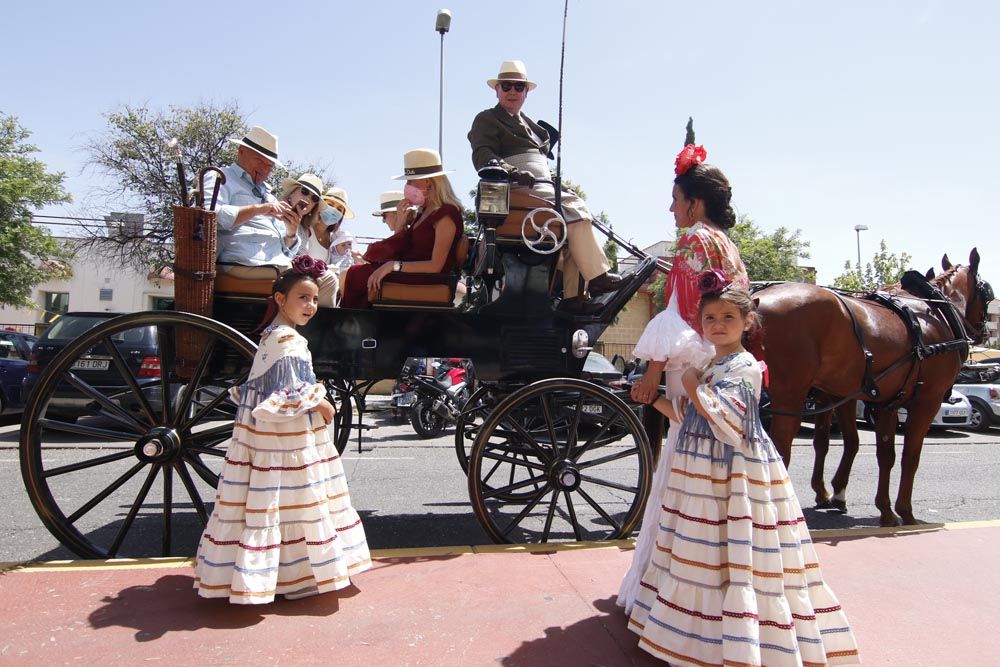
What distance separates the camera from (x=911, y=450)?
5.11 meters

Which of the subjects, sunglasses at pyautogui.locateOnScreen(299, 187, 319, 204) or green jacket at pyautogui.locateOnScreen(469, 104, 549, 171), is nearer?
sunglasses at pyautogui.locateOnScreen(299, 187, 319, 204)

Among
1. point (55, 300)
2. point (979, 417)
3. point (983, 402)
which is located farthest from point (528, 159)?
point (55, 300)

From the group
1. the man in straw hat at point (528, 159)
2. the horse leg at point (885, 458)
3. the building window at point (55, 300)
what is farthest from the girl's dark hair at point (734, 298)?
the building window at point (55, 300)

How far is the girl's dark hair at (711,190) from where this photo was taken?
3277mm

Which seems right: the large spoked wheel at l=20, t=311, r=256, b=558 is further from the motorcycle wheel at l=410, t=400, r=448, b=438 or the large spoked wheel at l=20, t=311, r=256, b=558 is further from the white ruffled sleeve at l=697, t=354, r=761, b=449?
the motorcycle wheel at l=410, t=400, r=448, b=438

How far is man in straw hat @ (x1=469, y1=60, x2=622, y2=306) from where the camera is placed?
4.32m

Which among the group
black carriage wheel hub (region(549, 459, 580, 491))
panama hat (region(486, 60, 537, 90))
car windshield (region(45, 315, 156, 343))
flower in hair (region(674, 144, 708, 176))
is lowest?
black carriage wheel hub (region(549, 459, 580, 491))

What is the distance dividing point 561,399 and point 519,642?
A: 1678 millimetres

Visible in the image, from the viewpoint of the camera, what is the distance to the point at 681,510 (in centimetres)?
254

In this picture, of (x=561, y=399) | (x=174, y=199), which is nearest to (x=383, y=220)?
(x=561, y=399)

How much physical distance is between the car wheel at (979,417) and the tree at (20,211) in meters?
21.5

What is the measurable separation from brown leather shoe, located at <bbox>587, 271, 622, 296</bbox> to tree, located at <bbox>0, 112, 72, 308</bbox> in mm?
16593

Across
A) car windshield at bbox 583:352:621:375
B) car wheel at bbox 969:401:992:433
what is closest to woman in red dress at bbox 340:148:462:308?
car windshield at bbox 583:352:621:375

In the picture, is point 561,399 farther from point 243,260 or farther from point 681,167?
point 243,260
